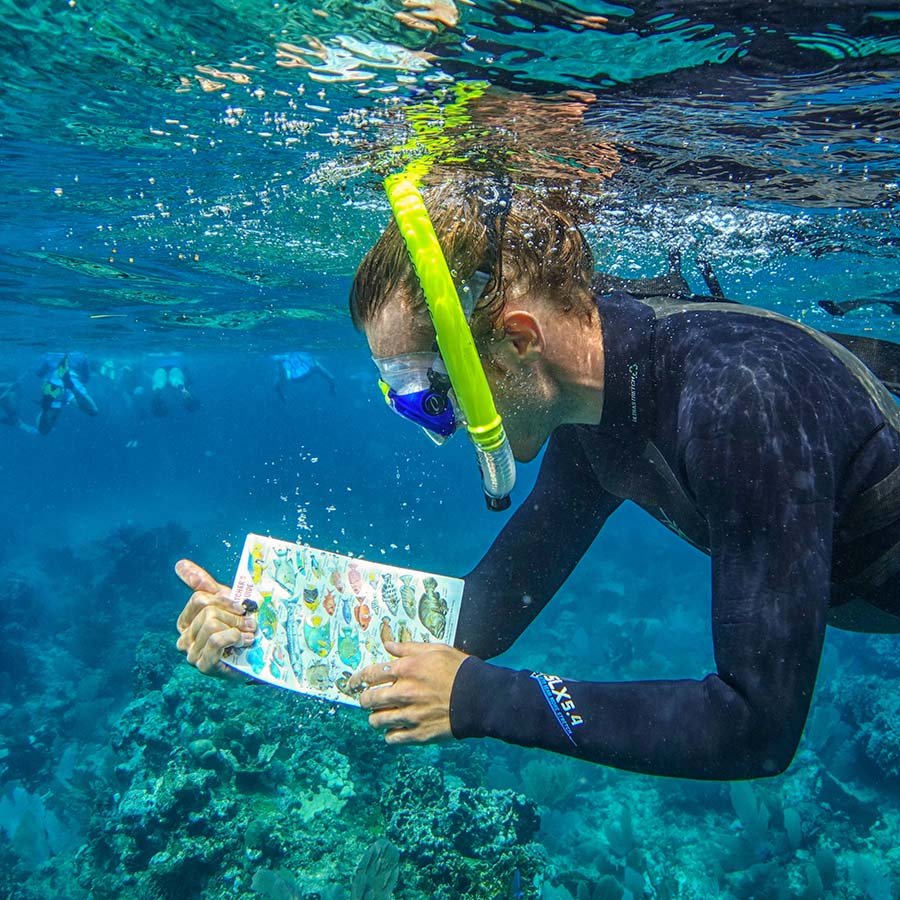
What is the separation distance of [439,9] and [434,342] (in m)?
3.05

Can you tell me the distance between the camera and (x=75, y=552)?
31.2m

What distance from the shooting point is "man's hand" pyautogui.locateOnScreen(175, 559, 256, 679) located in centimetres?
262

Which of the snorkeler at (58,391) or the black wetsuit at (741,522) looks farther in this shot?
the snorkeler at (58,391)

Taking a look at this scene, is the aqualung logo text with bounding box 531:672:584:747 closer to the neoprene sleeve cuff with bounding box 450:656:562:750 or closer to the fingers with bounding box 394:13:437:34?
the neoprene sleeve cuff with bounding box 450:656:562:750

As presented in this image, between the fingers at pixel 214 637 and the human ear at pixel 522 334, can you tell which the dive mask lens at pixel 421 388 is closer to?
the human ear at pixel 522 334

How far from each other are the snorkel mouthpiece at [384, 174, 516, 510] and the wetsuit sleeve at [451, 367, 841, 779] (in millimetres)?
646

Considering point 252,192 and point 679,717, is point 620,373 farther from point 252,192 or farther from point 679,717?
point 252,192

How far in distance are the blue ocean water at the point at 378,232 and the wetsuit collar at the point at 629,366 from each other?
9.07ft

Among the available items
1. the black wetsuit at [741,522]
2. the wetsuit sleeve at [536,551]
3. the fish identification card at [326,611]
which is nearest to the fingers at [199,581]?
the fish identification card at [326,611]

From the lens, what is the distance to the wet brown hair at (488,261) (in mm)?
2291

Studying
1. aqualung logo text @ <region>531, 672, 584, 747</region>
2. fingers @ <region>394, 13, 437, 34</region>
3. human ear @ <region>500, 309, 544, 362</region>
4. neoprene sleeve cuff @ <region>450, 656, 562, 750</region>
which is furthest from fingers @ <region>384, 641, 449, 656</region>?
fingers @ <region>394, 13, 437, 34</region>

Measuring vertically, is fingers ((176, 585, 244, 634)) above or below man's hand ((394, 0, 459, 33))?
Answer: below

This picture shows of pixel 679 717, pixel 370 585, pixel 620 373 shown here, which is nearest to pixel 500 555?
pixel 370 585

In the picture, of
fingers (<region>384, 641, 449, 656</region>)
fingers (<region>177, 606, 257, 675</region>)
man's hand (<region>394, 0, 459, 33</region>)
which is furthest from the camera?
man's hand (<region>394, 0, 459, 33</region>)
